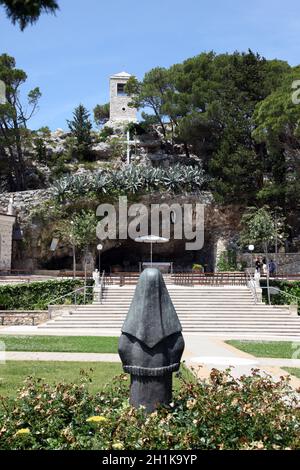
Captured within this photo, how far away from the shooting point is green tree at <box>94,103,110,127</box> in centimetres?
6825

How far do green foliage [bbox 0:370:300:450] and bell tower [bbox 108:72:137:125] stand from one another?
193ft

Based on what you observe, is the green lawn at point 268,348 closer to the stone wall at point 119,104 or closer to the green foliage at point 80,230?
the green foliage at point 80,230

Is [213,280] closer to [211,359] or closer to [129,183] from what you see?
[129,183]

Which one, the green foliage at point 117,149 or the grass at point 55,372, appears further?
the green foliage at point 117,149

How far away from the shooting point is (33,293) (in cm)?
2662

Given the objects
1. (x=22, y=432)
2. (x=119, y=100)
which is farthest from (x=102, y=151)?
(x=22, y=432)

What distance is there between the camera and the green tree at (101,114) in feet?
224

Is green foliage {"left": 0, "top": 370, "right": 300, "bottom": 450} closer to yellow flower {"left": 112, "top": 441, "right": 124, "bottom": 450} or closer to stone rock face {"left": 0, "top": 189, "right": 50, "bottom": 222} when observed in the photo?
yellow flower {"left": 112, "top": 441, "right": 124, "bottom": 450}

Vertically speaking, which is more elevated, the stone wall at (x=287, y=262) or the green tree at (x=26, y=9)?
the green tree at (x=26, y=9)

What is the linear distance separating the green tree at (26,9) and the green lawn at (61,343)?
8589 millimetres

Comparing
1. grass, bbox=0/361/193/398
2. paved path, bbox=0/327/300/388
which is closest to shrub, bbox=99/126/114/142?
paved path, bbox=0/327/300/388

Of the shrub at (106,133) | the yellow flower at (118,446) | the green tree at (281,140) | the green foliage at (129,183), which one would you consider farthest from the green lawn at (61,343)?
the shrub at (106,133)

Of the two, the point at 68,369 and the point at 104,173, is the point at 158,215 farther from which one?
the point at 68,369

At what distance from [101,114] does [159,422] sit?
2633 inches
